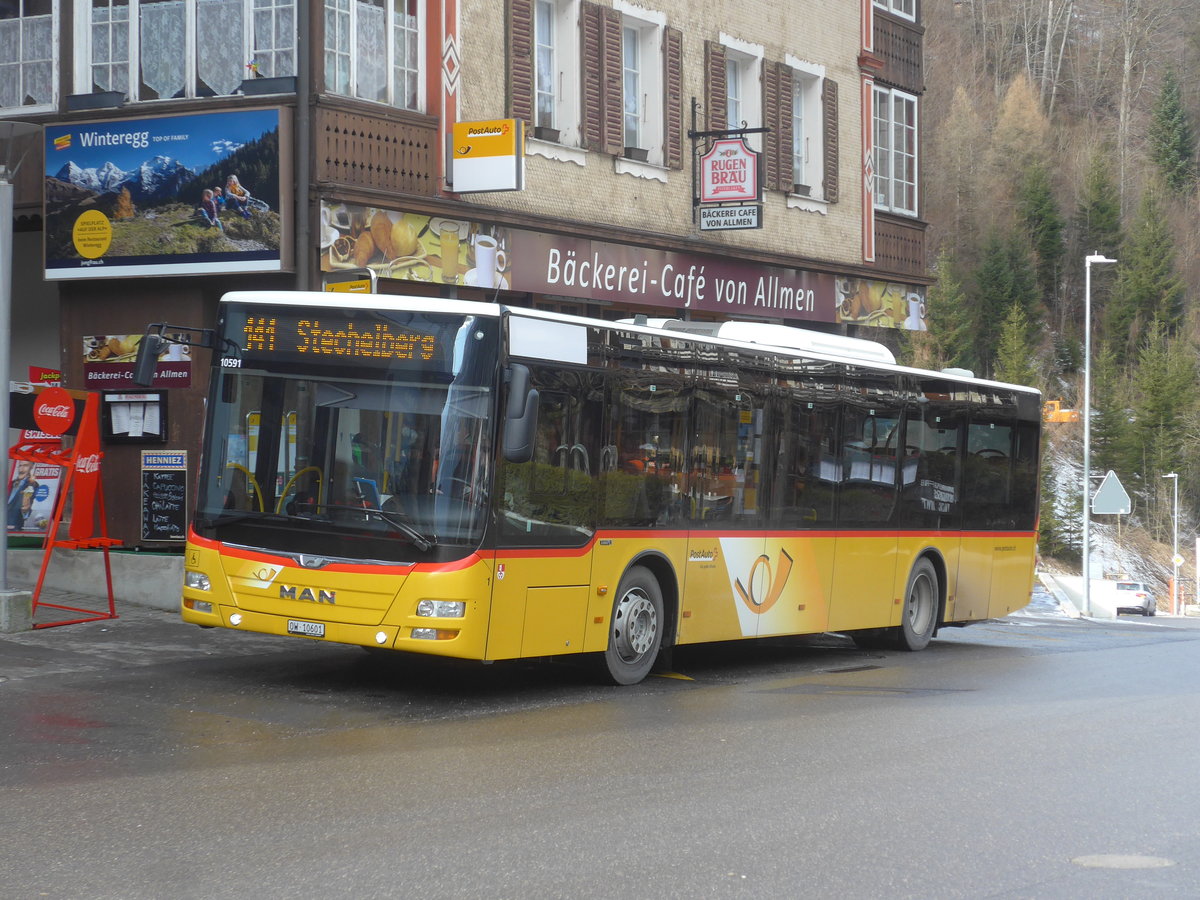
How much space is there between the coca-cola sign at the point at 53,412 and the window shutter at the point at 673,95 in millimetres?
10112

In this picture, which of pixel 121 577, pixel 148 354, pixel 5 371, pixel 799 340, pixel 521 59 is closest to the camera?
pixel 148 354

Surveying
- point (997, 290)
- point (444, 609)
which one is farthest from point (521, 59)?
point (997, 290)

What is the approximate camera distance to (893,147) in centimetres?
2709

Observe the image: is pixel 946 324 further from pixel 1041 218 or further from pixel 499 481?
pixel 499 481

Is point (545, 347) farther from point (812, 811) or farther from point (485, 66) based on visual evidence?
point (485, 66)

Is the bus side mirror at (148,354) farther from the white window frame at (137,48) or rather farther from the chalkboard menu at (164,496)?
the white window frame at (137,48)

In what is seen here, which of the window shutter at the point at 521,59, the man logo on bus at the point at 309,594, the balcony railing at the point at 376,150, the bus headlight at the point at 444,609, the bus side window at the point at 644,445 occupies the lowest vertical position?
the bus headlight at the point at 444,609

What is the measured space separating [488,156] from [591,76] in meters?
3.62

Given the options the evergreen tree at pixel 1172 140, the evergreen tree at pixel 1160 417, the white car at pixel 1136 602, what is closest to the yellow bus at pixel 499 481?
the white car at pixel 1136 602

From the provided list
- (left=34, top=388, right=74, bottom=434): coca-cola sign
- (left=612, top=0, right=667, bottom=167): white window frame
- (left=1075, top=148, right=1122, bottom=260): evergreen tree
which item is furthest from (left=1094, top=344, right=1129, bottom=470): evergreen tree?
(left=34, top=388, right=74, bottom=434): coca-cola sign

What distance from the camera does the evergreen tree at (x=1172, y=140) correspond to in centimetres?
9450

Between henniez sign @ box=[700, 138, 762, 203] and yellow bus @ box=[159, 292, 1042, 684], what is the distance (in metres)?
7.25

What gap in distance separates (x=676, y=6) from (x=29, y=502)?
11.2 m

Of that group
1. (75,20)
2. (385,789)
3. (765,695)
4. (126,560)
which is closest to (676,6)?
(75,20)
